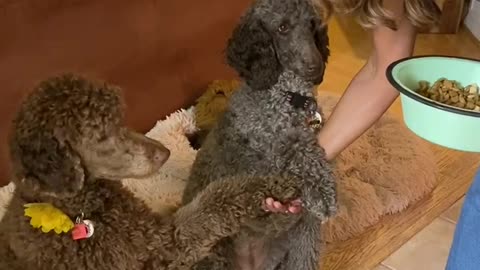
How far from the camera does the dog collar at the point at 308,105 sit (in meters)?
1.86

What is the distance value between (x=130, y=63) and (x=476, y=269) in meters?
1.40

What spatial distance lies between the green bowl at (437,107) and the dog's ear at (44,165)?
0.57 meters

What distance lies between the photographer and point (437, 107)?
127cm

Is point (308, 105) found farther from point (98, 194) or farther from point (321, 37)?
point (98, 194)

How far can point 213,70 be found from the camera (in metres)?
2.58

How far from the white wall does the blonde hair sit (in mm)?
1735

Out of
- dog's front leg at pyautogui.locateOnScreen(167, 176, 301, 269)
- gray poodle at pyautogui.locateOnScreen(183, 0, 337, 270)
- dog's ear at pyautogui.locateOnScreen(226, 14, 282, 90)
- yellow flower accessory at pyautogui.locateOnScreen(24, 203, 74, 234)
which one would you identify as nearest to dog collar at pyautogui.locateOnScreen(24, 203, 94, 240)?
yellow flower accessory at pyautogui.locateOnScreen(24, 203, 74, 234)

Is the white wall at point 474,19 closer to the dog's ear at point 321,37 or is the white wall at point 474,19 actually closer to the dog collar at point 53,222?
the dog's ear at point 321,37

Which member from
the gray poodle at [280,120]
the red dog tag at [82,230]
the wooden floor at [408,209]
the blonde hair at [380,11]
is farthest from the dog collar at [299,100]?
the red dog tag at [82,230]

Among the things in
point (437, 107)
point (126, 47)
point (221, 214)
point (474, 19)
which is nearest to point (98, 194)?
point (221, 214)

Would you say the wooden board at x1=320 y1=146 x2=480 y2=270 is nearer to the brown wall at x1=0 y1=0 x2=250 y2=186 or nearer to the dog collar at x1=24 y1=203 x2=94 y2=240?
the brown wall at x1=0 y1=0 x2=250 y2=186

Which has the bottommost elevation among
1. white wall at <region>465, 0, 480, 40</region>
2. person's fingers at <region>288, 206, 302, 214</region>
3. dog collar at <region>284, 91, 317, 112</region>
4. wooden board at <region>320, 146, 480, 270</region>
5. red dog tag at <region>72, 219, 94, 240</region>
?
wooden board at <region>320, 146, 480, 270</region>

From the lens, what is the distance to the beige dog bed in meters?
2.19

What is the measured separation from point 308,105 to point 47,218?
2.30ft
